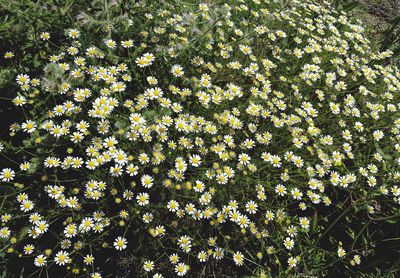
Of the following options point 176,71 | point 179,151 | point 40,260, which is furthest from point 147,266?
point 176,71

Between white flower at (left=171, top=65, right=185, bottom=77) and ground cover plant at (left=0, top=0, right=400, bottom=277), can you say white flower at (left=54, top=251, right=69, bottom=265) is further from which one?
white flower at (left=171, top=65, right=185, bottom=77)

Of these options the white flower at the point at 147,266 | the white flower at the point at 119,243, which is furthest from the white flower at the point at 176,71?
the white flower at the point at 147,266

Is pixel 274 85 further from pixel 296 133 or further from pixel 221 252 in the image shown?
pixel 221 252

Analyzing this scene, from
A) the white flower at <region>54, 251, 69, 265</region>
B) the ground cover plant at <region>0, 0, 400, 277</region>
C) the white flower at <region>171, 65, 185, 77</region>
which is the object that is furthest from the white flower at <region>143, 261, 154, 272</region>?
the white flower at <region>171, 65, 185, 77</region>

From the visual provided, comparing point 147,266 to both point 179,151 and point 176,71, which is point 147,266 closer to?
point 179,151

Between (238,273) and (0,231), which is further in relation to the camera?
(238,273)

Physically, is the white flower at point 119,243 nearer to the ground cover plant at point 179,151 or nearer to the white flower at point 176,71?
the ground cover plant at point 179,151

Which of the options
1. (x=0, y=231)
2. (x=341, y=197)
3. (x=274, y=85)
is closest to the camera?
(x=0, y=231)

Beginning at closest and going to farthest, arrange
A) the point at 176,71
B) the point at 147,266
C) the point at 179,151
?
the point at 147,266 < the point at 179,151 < the point at 176,71

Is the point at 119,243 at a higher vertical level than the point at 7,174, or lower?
lower

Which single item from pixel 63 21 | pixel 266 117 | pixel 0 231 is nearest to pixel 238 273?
pixel 266 117
